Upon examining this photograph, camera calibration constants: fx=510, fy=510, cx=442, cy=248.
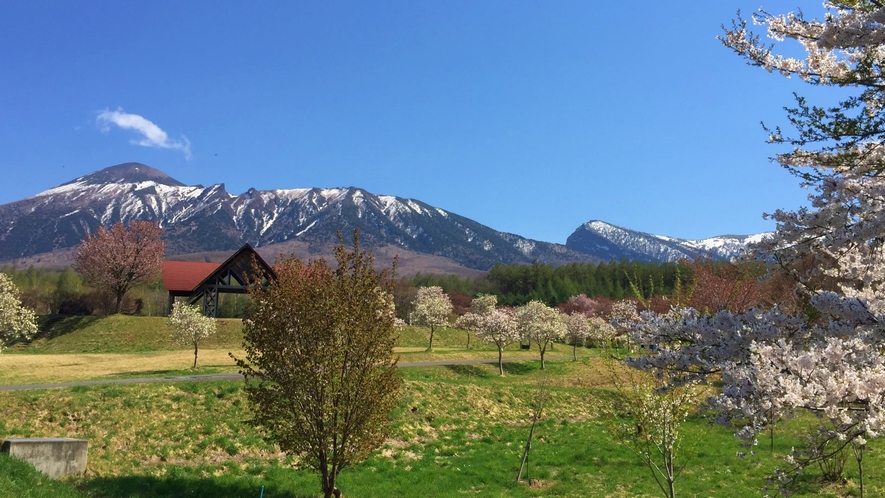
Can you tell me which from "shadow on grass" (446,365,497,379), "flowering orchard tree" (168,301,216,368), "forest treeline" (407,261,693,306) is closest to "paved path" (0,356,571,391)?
"shadow on grass" (446,365,497,379)

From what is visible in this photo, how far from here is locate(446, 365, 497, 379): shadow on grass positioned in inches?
1427

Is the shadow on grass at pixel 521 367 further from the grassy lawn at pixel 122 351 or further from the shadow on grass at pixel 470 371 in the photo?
the grassy lawn at pixel 122 351

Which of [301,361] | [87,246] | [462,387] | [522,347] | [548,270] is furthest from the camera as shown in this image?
[548,270]

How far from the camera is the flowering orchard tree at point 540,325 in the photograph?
136ft

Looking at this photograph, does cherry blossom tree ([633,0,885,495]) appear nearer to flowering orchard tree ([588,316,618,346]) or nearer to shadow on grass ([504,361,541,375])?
flowering orchard tree ([588,316,618,346])

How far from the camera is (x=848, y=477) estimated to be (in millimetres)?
14531

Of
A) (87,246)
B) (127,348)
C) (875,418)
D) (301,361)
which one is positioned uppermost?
(87,246)

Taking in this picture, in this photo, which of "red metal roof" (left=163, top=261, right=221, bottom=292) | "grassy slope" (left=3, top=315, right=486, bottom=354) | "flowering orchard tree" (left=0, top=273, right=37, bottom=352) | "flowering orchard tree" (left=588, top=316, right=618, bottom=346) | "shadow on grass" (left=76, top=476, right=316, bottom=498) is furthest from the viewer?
"red metal roof" (left=163, top=261, right=221, bottom=292)

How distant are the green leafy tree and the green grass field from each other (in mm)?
2667

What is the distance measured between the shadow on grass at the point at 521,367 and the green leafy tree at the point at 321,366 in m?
29.0

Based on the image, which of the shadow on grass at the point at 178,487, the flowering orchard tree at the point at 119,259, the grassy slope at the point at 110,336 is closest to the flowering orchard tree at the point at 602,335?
the shadow on grass at the point at 178,487

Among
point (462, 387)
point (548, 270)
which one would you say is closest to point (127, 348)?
point (462, 387)

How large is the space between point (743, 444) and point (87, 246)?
61771mm

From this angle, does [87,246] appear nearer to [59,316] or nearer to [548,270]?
[59,316]
